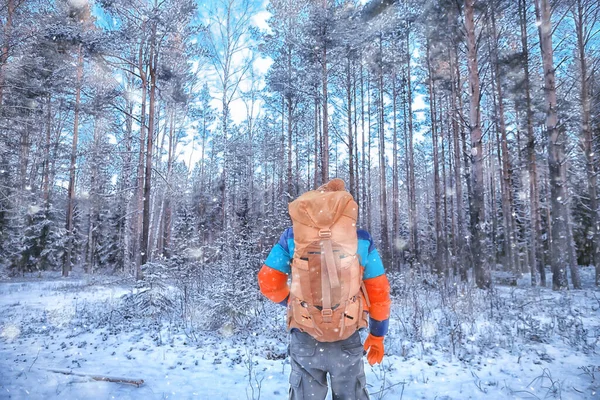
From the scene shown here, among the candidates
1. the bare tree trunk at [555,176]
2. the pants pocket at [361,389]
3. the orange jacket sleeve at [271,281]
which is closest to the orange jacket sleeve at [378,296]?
the pants pocket at [361,389]

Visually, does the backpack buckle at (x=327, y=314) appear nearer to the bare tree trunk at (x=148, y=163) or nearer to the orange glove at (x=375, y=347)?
A: the orange glove at (x=375, y=347)

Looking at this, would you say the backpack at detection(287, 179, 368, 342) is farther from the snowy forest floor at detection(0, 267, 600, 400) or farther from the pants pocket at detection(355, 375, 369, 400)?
the snowy forest floor at detection(0, 267, 600, 400)

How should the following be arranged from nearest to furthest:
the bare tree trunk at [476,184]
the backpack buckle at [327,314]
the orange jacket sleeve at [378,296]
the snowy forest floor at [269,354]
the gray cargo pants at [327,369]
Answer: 1. the backpack buckle at [327,314]
2. the gray cargo pants at [327,369]
3. the orange jacket sleeve at [378,296]
4. the snowy forest floor at [269,354]
5. the bare tree trunk at [476,184]

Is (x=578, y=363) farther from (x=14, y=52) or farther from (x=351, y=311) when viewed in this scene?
(x=14, y=52)

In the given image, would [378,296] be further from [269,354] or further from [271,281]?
[269,354]

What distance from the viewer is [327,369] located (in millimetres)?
1823

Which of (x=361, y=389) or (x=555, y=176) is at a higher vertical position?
(x=555, y=176)

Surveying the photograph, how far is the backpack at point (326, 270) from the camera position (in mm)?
1704

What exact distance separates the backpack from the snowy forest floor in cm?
215

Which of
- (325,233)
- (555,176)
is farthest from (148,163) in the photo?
(555,176)

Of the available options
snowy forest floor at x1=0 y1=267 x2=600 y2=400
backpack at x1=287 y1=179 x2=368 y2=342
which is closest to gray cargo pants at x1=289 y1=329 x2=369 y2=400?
backpack at x1=287 y1=179 x2=368 y2=342

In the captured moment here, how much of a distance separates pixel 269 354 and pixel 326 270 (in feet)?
11.8

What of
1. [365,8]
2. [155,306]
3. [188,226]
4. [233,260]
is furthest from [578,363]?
[188,226]

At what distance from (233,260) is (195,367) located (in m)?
2.33
